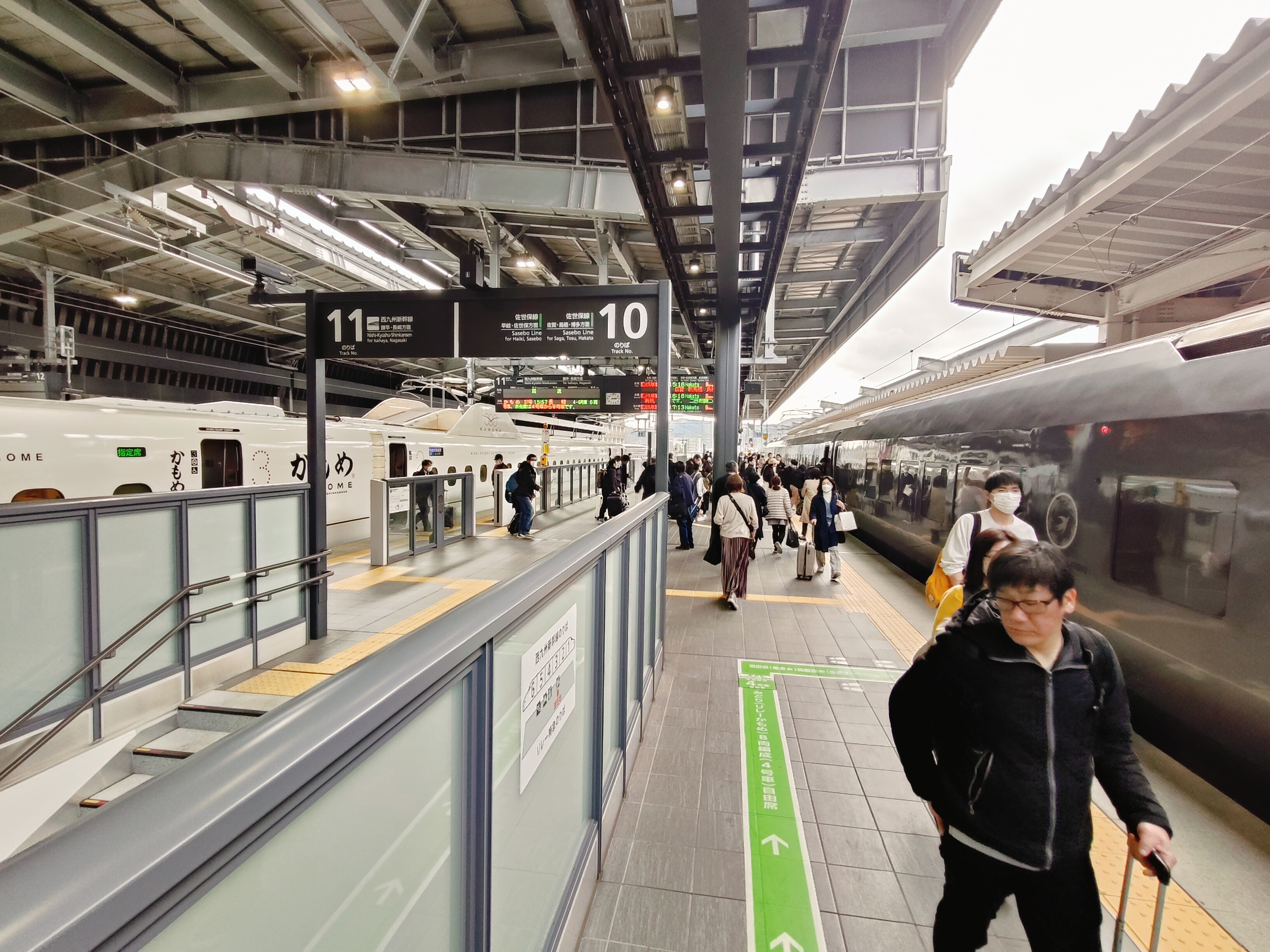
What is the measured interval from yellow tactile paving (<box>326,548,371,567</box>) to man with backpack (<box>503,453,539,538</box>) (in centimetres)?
275

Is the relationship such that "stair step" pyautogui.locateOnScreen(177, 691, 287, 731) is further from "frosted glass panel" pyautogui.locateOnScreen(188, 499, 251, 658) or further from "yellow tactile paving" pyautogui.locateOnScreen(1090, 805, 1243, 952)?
"yellow tactile paving" pyautogui.locateOnScreen(1090, 805, 1243, 952)

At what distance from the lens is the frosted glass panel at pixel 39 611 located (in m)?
3.11

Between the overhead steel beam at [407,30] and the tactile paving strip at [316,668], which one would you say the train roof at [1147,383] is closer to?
the tactile paving strip at [316,668]

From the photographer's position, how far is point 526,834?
1.68 meters

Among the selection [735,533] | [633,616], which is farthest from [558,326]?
[735,533]

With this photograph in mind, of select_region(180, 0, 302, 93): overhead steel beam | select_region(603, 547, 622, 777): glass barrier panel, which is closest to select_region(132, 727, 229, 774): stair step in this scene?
select_region(603, 547, 622, 777): glass barrier panel

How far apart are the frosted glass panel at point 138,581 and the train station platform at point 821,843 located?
140 inches

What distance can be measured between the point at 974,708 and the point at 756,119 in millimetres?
6393

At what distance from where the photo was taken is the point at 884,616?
6.07 meters

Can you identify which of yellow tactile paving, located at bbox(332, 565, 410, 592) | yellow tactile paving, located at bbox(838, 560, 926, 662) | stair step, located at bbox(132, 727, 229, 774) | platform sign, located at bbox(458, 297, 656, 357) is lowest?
stair step, located at bbox(132, 727, 229, 774)

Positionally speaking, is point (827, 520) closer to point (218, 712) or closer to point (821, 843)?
point (821, 843)

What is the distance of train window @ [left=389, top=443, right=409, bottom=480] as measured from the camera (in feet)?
36.3

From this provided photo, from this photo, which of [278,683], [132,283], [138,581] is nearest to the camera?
[138,581]

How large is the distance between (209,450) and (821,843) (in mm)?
8287
